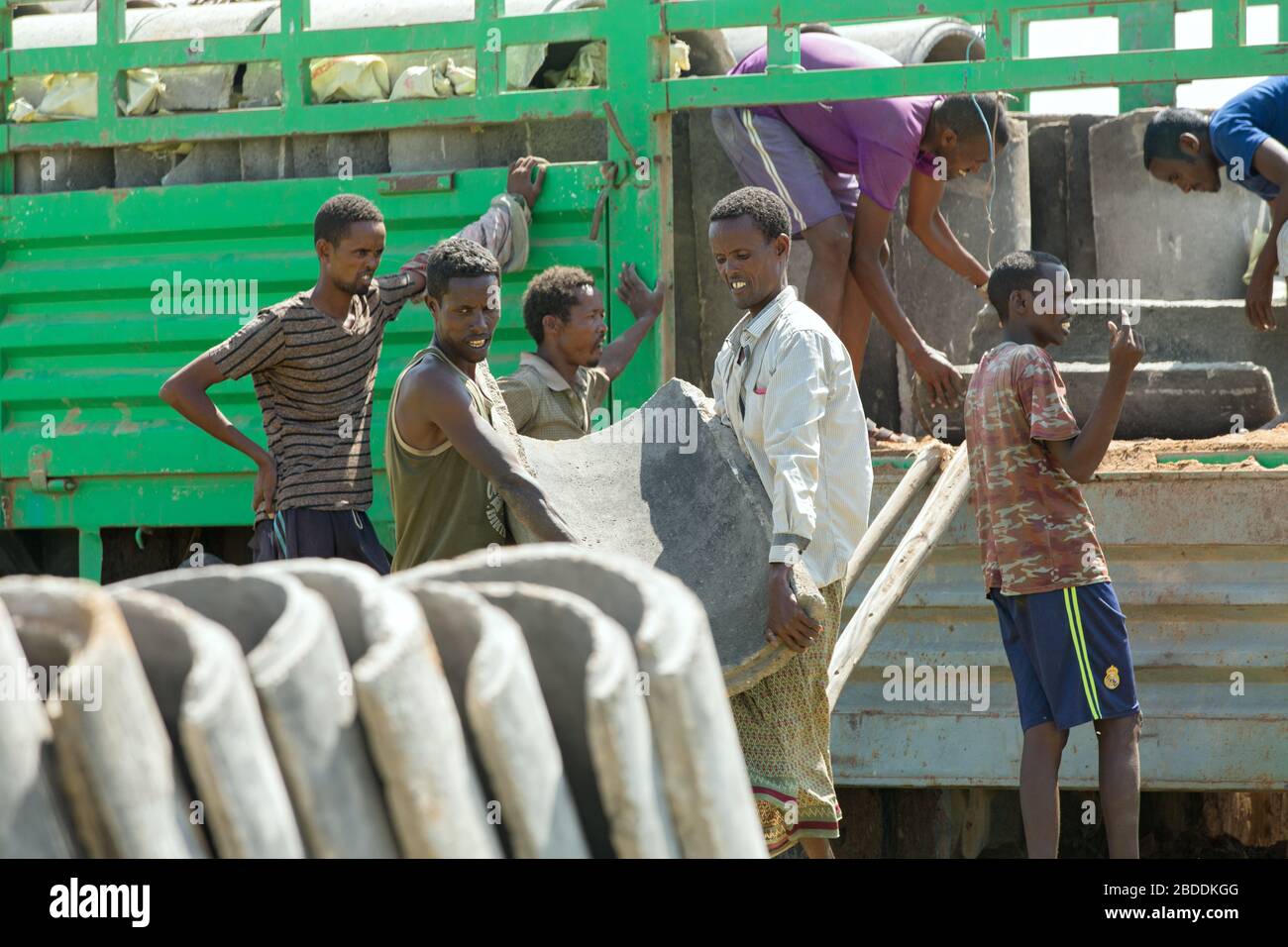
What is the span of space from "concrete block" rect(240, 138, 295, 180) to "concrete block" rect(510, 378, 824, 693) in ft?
6.08

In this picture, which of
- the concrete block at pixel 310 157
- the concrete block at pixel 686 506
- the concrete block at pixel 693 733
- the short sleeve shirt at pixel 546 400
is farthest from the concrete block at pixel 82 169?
the concrete block at pixel 693 733

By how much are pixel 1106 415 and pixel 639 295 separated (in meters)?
1.57

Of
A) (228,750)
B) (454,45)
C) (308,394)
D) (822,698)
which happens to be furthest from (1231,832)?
(228,750)

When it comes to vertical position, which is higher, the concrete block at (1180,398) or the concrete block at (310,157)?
the concrete block at (310,157)

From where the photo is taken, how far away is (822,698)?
3455 mm

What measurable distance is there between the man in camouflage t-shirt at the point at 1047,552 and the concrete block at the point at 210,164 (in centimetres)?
258

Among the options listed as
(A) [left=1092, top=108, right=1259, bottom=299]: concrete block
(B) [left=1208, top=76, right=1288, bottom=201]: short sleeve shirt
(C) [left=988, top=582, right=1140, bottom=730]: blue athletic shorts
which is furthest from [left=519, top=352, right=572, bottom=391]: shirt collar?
(A) [left=1092, top=108, right=1259, bottom=299]: concrete block

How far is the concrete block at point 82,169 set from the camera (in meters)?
5.14

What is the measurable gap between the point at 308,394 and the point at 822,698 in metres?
1.66

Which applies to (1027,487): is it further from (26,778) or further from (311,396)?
(26,778)

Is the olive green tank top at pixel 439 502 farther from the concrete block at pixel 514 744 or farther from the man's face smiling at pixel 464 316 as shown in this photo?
the concrete block at pixel 514 744

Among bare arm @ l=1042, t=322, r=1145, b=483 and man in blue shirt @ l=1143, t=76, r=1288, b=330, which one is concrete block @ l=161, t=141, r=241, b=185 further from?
man in blue shirt @ l=1143, t=76, r=1288, b=330
